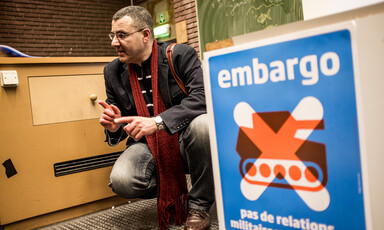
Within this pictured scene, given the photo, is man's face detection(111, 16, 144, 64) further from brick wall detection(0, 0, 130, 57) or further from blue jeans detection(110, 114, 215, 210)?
brick wall detection(0, 0, 130, 57)

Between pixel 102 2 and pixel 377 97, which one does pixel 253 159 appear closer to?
pixel 377 97

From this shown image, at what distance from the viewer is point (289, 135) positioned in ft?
1.88

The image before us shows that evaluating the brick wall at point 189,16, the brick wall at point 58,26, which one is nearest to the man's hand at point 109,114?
the brick wall at point 189,16

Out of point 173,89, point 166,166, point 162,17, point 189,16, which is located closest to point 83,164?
point 166,166

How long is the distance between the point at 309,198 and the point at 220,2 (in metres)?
3.54

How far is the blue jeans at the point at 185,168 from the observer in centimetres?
124

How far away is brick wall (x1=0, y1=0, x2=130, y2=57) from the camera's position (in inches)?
224

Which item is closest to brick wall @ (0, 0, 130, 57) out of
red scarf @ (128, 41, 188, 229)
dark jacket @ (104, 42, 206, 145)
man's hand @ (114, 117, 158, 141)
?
dark jacket @ (104, 42, 206, 145)

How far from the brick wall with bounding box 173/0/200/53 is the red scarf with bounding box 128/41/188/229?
3112 millimetres

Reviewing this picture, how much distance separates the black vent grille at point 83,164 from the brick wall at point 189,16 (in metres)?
2.94

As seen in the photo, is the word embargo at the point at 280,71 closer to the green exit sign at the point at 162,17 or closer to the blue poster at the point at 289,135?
the blue poster at the point at 289,135

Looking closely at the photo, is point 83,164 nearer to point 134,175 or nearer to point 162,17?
point 134,175

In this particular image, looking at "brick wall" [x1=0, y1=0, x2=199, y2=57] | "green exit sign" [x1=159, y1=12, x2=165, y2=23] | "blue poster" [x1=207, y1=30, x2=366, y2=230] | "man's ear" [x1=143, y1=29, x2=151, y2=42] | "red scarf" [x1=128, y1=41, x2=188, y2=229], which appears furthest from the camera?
"brick wall" [x1=0, y1=0, x2=199, y2=57]

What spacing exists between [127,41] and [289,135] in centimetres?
100
